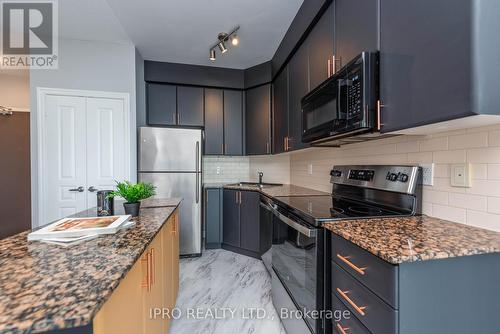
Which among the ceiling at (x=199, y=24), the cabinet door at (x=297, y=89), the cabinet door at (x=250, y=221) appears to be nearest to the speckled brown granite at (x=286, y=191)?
the cabinet door at (x=250, y=221)

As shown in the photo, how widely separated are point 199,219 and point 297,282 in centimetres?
180

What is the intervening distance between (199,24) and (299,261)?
231 cm

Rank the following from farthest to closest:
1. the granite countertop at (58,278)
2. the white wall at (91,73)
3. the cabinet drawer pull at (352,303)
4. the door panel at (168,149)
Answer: the door panel at (168,149) → the white wall at (91,73) → the cabinet drawer pull at (352,303) → the granite countertop at (58,278)

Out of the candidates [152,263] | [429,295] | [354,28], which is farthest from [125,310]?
[354,28]

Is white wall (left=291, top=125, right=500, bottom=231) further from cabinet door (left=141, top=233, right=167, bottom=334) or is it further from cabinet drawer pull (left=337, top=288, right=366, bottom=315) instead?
cabinet door (left=141, top=233, right=167, bottom=334)

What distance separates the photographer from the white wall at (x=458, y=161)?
97 centimetres

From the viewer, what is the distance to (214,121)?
3.38 metres

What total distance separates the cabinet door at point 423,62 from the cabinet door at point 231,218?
2.25 m

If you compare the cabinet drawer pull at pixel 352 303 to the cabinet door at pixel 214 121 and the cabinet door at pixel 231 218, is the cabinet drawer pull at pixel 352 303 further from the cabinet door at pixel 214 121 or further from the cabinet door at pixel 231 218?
the cabinet door at pixel 214 121

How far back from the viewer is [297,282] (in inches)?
55.2

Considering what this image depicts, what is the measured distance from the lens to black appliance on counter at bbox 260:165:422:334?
114 cm

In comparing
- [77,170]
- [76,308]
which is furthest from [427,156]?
[77,170]

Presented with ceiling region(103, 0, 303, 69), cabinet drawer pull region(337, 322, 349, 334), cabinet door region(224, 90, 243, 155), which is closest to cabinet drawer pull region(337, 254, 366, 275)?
cabinet drawer pull region(337, 322, 349, 334)

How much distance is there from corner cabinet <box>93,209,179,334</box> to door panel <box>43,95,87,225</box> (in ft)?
5.45
